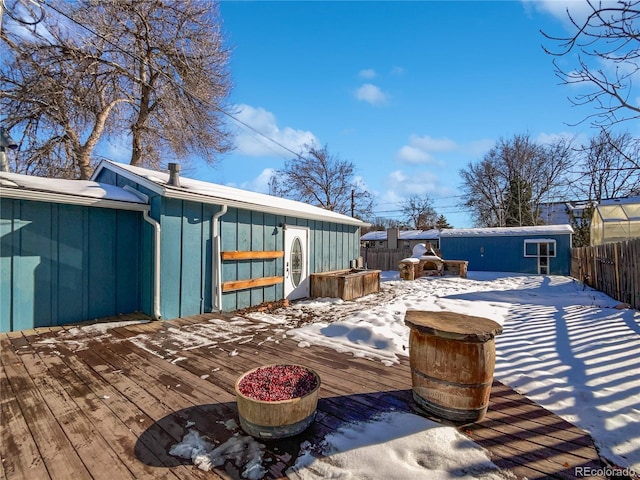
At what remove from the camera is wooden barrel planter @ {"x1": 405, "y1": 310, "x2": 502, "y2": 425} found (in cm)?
201

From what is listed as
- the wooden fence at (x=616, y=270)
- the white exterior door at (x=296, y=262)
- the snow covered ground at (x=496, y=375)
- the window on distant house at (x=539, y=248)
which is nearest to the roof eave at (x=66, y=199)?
the snow covered ground at (x=496, y=375)

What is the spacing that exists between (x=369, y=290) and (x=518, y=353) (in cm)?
487

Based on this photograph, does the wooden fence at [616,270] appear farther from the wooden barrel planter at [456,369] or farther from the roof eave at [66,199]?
the roof eave at [66,199]

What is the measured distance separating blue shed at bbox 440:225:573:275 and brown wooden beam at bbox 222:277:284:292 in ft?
44.5

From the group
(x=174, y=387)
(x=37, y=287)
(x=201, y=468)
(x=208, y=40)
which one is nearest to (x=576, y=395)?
(x=201, y=468)

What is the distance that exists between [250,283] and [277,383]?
396cm

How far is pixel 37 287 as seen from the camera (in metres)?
4.05

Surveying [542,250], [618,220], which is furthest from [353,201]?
[618,220]

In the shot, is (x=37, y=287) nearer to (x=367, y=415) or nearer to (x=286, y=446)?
(x=286, y=446)

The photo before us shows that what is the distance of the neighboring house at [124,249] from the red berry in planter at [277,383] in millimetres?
3164

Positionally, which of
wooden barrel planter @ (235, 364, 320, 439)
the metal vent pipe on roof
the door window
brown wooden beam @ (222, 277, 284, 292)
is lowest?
wooden barrel planter @ (235, 364, 320, 439)

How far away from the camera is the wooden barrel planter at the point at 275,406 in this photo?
1803 mm

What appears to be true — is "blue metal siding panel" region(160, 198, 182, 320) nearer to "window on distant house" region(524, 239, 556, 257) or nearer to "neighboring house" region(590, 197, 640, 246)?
"neighboring house" region(590, 197, 640, 246)

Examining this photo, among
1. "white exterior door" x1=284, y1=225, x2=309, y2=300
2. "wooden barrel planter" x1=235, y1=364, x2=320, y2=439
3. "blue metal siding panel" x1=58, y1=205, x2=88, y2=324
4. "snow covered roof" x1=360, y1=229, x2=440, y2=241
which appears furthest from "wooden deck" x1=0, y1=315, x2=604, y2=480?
"snow covered roof" x1=360, y1=229, x2=440, y2=241
